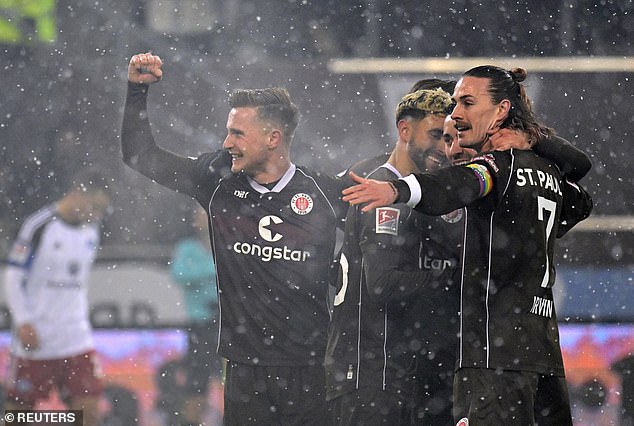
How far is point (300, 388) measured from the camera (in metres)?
3.75

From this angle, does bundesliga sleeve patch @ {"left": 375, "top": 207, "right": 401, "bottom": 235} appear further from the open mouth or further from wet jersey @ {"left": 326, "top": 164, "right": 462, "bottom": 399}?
the open mouth

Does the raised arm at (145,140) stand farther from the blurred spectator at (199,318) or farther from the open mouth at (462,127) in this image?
the blurred spectator at (199,318)

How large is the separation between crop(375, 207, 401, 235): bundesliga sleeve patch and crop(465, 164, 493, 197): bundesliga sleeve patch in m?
0.64

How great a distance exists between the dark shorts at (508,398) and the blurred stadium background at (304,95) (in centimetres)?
333

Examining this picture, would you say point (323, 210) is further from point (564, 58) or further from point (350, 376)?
point (564, 58)

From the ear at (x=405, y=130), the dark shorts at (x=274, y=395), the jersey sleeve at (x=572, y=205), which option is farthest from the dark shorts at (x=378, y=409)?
the ear at (x=405, y=130)

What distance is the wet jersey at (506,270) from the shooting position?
9.32 feet

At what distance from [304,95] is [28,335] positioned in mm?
2973

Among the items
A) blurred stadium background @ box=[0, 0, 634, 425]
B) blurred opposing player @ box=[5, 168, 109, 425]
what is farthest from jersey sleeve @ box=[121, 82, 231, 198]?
blurred stadium background @ box=[0, 0, 634, 425]

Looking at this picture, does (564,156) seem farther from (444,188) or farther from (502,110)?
(444,188)

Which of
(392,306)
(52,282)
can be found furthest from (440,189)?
(52,282)

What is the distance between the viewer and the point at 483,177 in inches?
109

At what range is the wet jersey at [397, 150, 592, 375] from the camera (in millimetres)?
2840

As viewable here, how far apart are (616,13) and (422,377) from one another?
581cm
